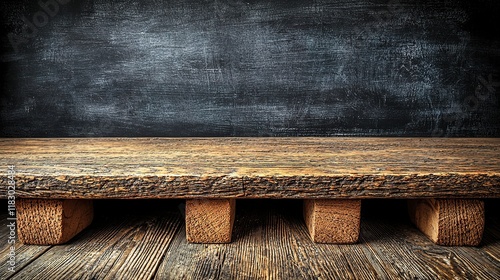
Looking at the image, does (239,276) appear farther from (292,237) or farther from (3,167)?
(3,167)

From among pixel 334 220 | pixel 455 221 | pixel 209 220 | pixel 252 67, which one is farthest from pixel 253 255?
pixel 252 67

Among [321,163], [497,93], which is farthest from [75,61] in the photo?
[497,93]

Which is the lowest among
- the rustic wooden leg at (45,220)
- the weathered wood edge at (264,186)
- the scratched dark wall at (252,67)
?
the rustic wooden leg at (45,220)

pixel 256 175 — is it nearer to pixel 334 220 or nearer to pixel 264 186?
pixel 264 186

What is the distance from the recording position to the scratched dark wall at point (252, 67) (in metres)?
1.99

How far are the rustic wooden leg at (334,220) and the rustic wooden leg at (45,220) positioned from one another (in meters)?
0.83

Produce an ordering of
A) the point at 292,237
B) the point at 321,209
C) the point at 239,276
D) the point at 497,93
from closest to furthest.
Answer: the point at 239,276
the point at 321,209
the point at 292,237
the point at 497,93

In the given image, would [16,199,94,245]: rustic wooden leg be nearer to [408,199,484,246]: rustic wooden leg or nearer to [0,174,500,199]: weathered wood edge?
[0,174,500,199]: weathered wood edge

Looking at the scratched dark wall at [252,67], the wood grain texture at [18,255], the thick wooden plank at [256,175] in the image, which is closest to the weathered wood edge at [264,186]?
the thick wooden plank at [256,175]

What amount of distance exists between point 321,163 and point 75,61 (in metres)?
1.60

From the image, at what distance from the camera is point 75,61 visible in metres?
2.05

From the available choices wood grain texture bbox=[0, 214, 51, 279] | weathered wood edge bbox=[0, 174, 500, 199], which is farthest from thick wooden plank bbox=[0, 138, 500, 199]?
wood grain texture bbox=[0, 214, 51, 279]

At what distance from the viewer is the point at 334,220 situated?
1.18m

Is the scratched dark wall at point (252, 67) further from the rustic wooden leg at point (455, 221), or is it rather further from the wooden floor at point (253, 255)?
the rustic wooden leg at point (455, 221)
